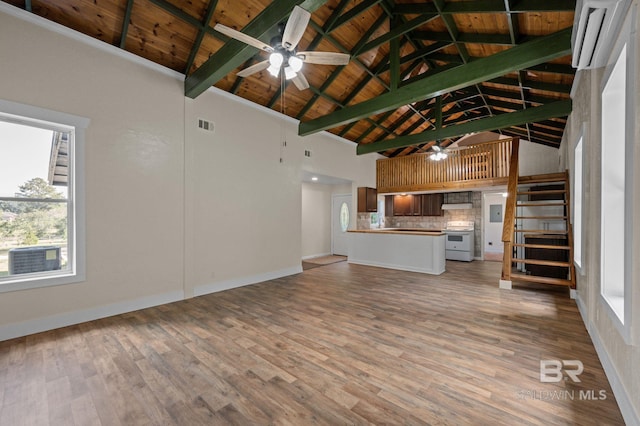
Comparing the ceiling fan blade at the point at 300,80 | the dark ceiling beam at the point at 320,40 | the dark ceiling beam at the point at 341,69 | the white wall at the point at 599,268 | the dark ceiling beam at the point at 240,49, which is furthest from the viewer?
the dark ceiling beam at the point at 341,69

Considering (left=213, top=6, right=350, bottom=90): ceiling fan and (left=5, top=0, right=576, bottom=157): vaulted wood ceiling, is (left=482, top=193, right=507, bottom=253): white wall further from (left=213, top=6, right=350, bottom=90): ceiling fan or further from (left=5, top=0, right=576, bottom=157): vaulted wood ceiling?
(left=213, top=6, right=350, bottom=90): ceiling fan

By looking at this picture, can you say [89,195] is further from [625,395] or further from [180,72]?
[625,395]

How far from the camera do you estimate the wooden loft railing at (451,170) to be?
22.3ft

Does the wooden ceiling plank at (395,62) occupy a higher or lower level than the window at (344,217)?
higher

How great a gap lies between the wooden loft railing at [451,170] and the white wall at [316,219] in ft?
6.30

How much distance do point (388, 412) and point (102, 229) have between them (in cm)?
382

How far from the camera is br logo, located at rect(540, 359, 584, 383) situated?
7.02ft

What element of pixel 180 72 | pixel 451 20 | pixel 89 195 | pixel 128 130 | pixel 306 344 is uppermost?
pixel 451 20

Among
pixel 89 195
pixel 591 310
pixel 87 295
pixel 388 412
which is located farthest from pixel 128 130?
pixel 591 310

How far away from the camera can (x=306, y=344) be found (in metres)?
2.71

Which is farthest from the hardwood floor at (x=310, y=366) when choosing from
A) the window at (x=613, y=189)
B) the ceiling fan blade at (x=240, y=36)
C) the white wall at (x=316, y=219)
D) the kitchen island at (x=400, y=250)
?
the white wall at (x=316, y=219)

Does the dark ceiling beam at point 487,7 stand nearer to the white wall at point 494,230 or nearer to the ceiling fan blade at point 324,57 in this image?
the ceiling fan blade at point 324,57

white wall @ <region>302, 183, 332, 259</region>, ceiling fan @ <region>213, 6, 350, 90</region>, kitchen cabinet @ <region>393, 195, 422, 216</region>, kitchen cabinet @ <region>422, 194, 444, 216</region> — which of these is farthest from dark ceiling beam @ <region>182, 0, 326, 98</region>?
kitchen cabinet @ <region>422, 194, 444, 216</region>

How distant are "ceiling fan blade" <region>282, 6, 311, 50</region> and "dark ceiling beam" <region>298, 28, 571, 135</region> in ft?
8.16
